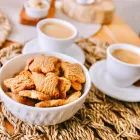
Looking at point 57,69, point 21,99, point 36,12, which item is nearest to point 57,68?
point 57,69

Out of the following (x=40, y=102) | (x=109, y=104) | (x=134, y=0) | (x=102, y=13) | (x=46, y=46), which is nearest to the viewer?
(x=40, y=102)

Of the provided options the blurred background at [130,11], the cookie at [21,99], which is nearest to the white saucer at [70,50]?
the cookie at [21,99]

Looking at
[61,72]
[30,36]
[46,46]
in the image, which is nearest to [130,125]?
[61,72]

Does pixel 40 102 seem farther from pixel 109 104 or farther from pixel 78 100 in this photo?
pixel 109 104

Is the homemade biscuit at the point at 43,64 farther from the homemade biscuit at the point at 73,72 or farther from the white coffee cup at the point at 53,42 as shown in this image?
the white coffee cup at the point at 53,42

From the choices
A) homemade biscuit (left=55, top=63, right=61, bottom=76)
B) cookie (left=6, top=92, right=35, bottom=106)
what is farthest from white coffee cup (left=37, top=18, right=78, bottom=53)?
cookie (left=6, top=92, right=35, bottom=106)

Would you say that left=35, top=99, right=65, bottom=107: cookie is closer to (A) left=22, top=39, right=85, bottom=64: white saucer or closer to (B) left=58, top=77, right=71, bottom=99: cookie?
(B) left=58, top=77, right=71, bottom=99: cookie

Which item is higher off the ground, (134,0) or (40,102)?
(40,102)
